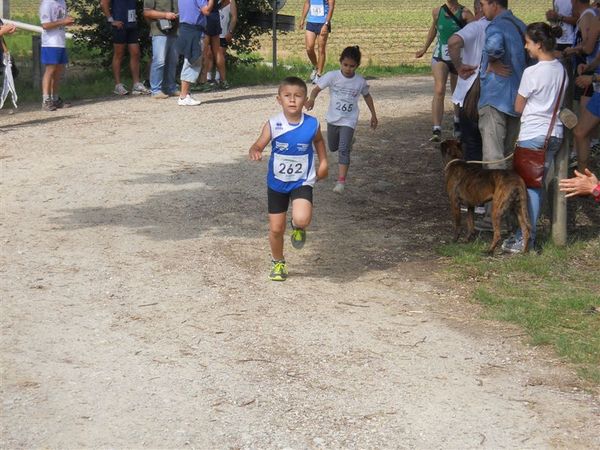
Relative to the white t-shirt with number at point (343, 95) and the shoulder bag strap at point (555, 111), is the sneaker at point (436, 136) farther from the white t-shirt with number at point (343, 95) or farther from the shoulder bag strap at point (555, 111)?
the shoulder bag strap at point (555, 111)

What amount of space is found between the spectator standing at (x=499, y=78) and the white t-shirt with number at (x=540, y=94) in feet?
1.59

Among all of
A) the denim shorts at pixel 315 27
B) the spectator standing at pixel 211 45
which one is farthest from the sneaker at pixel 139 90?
the denim shorts at pixel 315 27

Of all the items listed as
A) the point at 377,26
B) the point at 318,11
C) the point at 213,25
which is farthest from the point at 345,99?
the point at 377,26

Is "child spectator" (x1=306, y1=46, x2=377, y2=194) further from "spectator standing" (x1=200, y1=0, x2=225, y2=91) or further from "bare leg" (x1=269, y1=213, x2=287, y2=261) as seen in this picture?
"spectator standing" (x1=200, y1=0, x2=225, y2=91)

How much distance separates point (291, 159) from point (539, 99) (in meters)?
2.16

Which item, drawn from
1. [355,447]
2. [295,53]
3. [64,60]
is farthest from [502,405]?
[295,53]

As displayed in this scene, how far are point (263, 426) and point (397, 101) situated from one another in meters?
11.9

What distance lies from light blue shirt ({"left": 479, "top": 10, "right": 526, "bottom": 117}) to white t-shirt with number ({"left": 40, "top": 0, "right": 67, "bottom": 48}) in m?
7.56

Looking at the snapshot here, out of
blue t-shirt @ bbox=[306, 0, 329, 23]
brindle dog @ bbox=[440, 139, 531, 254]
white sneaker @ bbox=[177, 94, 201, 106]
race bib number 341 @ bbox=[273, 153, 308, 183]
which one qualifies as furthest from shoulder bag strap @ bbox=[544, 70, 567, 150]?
blue t-shirt @ bbox=[306, 0, 329, 23]

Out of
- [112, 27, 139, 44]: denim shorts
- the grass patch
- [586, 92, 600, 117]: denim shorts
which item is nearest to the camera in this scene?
the grass patch

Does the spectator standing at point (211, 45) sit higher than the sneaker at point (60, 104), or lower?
higher

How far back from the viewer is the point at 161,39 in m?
17.1

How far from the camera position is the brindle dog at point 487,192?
31.1ft

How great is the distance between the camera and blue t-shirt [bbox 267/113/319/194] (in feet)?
28.3
